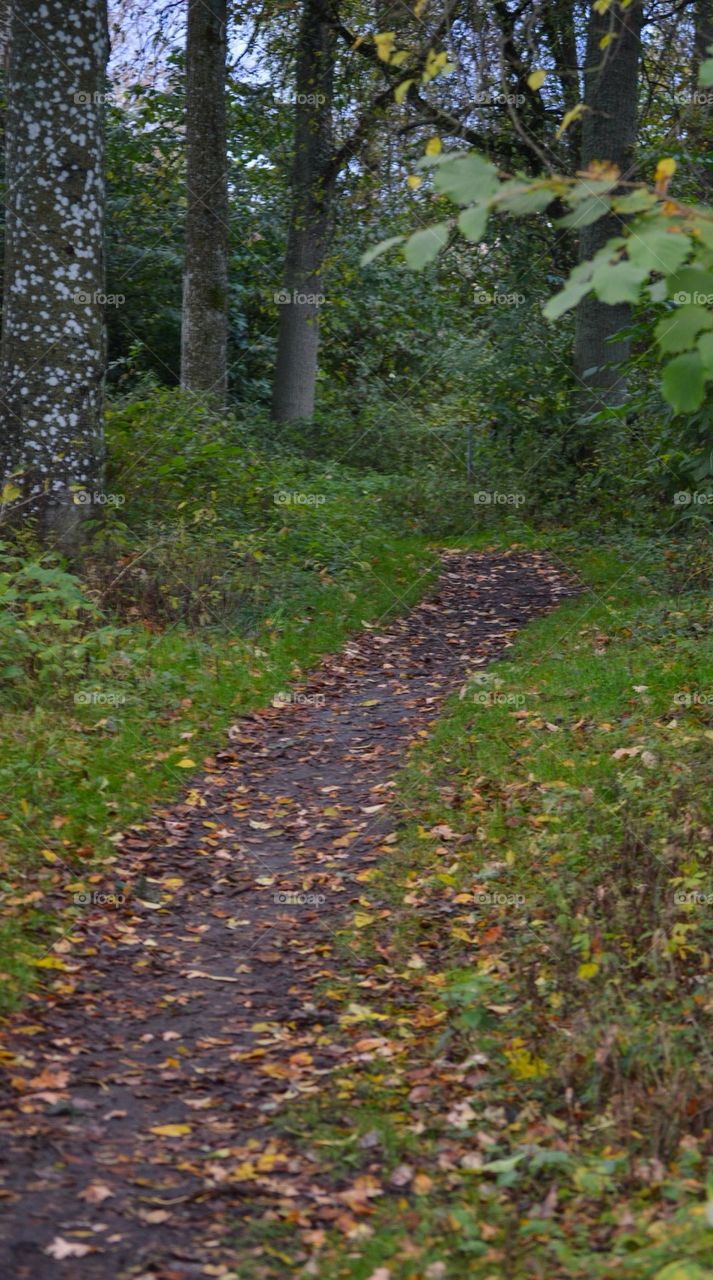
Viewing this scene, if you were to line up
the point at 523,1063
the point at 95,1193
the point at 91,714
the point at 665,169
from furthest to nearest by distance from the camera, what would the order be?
the point at 91,714
the point at 523,1063
the point at 95,1193
the point at 665,169

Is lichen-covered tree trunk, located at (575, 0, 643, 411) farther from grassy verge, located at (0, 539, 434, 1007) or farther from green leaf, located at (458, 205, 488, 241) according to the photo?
Result: green leaf, located at (458, 205, 488, 241)

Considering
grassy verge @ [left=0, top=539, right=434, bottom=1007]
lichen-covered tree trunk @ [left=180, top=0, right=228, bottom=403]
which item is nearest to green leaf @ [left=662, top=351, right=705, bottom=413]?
grassy verge @ [left=0, top=539, right=434, bottom=1007]

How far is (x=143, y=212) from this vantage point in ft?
58.6

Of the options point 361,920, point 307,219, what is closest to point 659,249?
point 361,920

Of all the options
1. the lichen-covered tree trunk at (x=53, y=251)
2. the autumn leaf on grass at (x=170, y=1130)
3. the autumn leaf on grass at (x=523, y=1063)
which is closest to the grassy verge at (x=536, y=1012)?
the autumn leaf on grass at (x=523, y=1063)

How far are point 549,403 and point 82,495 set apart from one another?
26.9ft

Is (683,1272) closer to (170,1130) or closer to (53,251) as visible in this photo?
(170,1130)

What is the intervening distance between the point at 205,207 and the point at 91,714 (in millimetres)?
8644

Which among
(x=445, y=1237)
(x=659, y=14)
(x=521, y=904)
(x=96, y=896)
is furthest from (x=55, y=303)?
(x=659, y=14)

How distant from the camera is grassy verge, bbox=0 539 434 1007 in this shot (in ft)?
20.2

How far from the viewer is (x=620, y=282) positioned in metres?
3.12

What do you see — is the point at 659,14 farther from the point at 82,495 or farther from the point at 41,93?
the point at 82,495

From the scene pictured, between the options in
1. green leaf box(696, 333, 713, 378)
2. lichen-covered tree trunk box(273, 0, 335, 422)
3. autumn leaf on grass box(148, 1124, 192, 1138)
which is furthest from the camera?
lichen-covered tree trunk box(273, 0, 335, 422)

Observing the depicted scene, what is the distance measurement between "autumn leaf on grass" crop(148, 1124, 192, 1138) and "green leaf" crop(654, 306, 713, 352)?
10.7 feet
